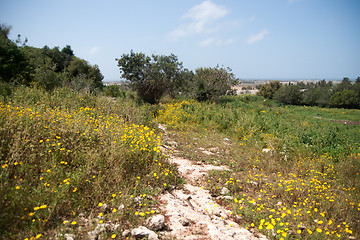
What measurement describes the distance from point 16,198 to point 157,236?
1690 mm

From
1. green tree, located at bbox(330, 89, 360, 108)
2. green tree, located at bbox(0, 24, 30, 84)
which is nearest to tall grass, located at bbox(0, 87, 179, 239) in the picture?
green tree, located at bbox(0, 24, 30, 84)

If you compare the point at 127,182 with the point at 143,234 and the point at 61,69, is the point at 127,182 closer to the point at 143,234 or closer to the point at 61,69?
the point at 143,234

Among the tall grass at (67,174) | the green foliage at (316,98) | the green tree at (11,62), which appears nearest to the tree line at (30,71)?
the green tree at (11,62)

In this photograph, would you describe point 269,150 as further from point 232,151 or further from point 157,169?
point 157,169

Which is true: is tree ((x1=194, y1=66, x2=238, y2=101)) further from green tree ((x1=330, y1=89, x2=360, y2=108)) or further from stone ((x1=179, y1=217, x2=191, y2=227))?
green tree ((x1=330, y1=89, x2=360, y2=108))

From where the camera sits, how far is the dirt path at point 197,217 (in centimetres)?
245

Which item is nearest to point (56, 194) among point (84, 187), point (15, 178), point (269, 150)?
point (84, 187)

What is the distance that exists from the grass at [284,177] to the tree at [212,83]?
20.3 feet

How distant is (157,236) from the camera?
89.0 inches

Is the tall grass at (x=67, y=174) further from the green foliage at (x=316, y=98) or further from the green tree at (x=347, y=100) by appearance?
the green tree at (x=347, y=100)

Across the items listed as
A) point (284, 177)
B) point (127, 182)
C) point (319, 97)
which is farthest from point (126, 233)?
point (319, 97)

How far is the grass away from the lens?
9.58ft

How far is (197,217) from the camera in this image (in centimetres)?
280

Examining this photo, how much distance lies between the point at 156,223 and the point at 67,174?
1.48m
